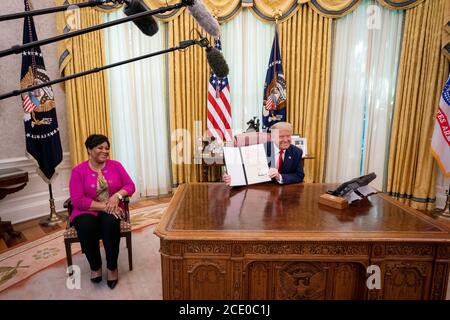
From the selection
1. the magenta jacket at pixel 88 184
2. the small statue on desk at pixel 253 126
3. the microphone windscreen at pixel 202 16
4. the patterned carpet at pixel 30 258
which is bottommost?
the patterned carpet at pixel 30 258

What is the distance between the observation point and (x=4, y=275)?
7.56ft

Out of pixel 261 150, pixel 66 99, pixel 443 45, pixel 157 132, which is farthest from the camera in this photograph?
pixel 157 132

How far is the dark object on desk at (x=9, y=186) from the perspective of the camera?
2.86 m

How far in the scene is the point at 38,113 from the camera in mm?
3168

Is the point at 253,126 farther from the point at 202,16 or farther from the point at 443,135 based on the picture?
the point at 202,16

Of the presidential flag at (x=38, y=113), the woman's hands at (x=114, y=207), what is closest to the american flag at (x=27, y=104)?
the presidential flag at (x=38, y=113)

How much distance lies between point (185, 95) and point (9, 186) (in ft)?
8.29

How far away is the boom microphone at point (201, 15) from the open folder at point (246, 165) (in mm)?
1240

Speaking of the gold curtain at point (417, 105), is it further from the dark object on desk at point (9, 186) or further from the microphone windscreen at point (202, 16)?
the dark object on desk at point (9, 186)

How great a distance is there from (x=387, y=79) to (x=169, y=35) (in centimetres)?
334

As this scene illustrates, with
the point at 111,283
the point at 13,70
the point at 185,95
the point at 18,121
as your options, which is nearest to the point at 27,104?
the point at 18,121

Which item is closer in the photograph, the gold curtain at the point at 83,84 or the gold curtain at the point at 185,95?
the gold curtain at the point at 83,84
